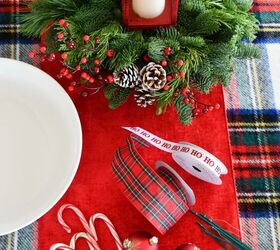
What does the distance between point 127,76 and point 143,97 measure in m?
0.06

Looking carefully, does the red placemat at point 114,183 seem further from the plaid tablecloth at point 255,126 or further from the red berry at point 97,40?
the red berry at point 97,40

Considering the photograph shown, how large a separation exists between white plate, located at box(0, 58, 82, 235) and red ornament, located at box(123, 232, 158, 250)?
13 cm

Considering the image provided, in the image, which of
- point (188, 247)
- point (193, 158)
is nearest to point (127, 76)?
point (193, 158)

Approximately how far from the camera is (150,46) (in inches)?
26.3

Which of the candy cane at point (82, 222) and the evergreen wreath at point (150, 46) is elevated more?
the evergreen wreath at point (150, 46)

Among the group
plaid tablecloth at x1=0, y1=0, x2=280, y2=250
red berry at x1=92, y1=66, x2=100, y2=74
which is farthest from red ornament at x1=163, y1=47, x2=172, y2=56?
plaid tablecloth at x1=0, y1=0, x2=280, y2=250

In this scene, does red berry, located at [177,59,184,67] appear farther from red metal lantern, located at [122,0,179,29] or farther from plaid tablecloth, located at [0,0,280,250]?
plaid tablecloth, located at [0,0,280,250]

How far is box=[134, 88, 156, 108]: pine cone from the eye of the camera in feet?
2.37

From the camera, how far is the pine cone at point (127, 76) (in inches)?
27.2

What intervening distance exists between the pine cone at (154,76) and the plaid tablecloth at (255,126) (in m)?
0.22

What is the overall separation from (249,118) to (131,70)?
10.9 inches

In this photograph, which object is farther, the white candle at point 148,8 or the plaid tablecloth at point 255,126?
the plaid tablecloth at point 255,126

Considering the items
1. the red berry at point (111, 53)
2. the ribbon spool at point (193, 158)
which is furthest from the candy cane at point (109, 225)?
the red berry at point (111, 53)

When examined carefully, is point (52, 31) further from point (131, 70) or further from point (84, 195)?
point (84, 195)
